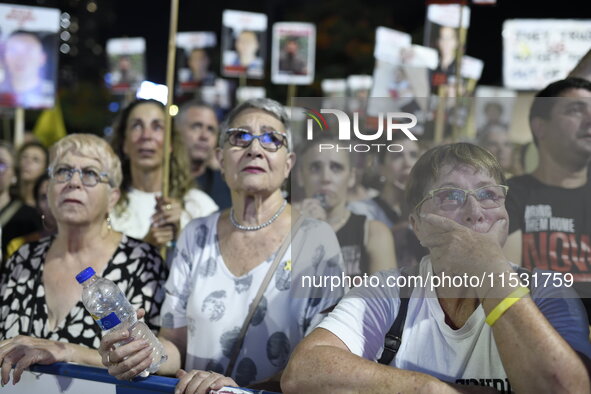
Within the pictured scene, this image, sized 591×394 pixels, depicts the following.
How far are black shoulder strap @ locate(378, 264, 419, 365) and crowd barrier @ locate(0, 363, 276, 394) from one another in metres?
0.71

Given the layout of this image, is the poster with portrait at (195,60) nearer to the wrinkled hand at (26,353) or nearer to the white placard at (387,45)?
the white placard at (387,45)

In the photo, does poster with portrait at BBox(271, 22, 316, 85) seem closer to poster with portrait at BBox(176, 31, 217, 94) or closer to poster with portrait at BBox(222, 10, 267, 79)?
poster with portrait at BBox(222, 10, 267, 79)

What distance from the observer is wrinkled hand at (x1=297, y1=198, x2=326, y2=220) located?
8.34ft

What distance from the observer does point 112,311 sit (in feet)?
8.07

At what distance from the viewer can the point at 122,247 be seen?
3143 millimetres

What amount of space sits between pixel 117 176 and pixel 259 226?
2.66ft

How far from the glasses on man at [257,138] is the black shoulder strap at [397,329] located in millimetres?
906

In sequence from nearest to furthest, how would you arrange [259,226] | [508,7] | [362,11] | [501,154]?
[501,154]
[259,226]
[508,7]
[362,11]

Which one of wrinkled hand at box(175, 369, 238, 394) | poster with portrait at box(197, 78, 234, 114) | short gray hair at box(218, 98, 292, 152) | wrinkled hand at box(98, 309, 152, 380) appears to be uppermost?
poster with portrait at box(197, 78, 234, 114)

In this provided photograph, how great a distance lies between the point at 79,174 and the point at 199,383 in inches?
50.5

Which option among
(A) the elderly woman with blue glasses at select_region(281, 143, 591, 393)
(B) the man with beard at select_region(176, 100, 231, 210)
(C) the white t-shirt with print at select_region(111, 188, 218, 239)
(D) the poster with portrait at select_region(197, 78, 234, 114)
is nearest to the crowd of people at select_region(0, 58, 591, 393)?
(A) the elderly woman with blue glasses at select_region(281, 143, 591, 393)

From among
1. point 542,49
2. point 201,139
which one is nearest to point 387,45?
point 542,49

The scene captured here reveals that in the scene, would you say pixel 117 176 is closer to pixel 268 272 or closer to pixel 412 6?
pixel 268 272

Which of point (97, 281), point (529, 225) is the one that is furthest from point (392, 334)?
point (97, 281)
